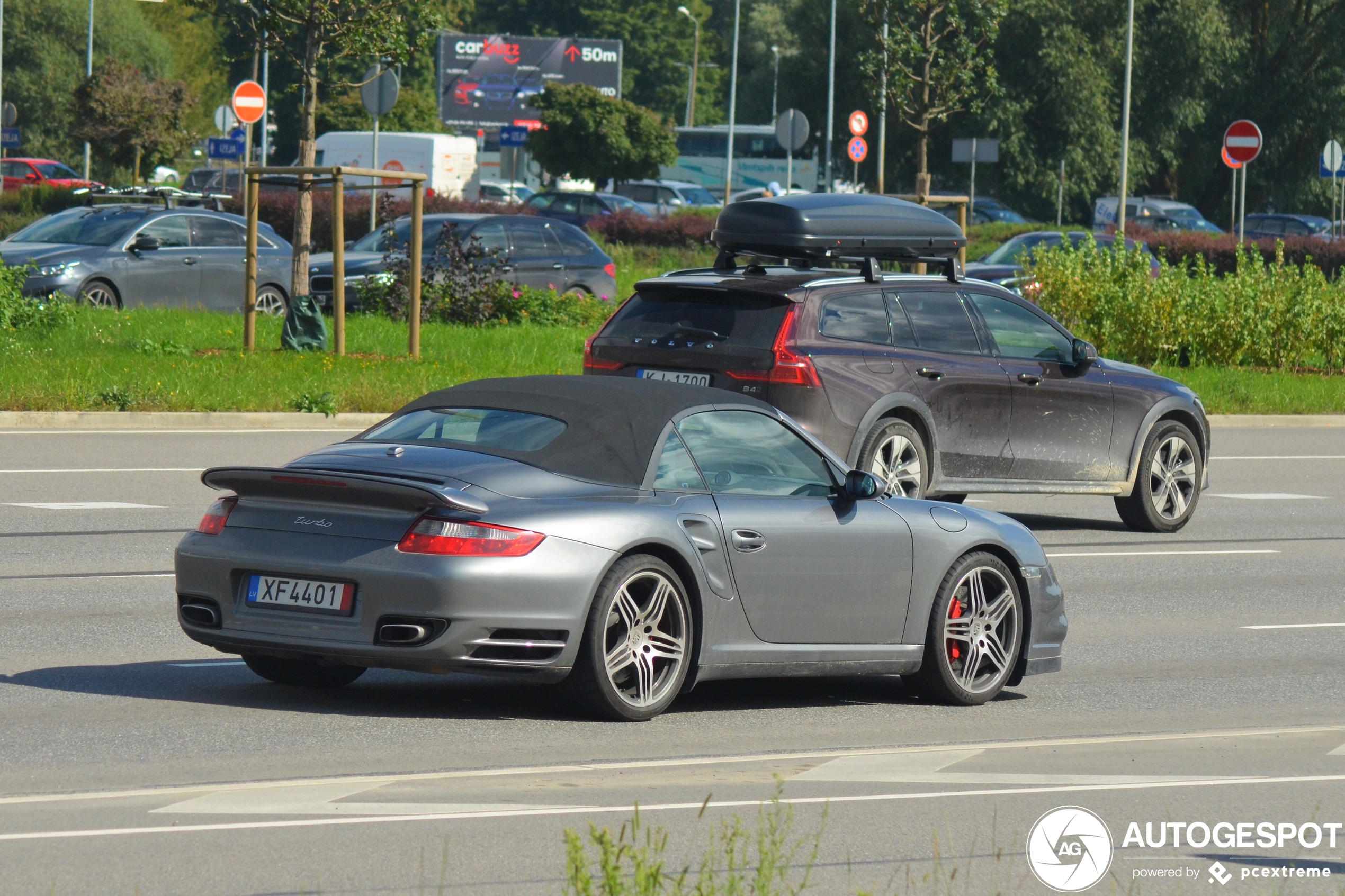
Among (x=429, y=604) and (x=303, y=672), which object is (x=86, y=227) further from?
(x=429, y=604)

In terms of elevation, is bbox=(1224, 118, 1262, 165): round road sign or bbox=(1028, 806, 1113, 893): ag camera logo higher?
bbox=(1224, 118, 1262, 165): round road sign

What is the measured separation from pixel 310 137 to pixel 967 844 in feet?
68.6

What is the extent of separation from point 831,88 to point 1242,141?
3341cm

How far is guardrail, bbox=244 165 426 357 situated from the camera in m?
21.7

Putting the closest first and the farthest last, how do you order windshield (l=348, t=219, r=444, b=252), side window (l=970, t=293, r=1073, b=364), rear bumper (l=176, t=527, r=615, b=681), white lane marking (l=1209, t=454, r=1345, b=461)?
rear bumper (l=176, t=527, r=615, b=681), side window (l=970, t=293, r=1073, b=364), white lane marking (l=1209, t=454, r=1345, b=461), windshield (l=348, t=219, r=444, b=252)

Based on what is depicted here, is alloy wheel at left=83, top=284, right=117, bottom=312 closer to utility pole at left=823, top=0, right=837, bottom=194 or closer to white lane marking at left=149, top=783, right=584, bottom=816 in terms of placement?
white lane marking at left=149, top=783, right=584, bottom=816

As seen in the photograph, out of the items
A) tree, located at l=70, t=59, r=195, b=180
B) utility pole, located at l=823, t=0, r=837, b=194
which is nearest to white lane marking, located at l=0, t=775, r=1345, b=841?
tree, located at l=70, t=59, r=195, b=180

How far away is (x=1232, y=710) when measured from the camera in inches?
336

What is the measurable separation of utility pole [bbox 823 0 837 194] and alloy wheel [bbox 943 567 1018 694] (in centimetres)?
5088

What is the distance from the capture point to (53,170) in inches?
2589

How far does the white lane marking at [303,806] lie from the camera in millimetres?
5871

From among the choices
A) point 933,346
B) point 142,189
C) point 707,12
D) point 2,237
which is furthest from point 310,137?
point 707,12

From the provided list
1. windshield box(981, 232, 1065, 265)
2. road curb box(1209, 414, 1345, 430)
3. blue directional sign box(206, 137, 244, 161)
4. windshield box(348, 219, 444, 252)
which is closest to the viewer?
road curb box(1209, 414, 1345, 430)
